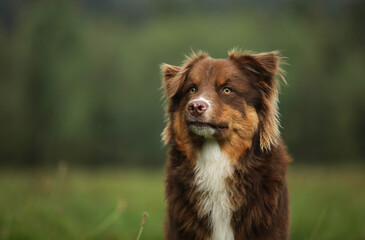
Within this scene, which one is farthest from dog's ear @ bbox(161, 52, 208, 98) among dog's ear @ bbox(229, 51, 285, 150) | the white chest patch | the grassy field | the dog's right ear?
the grassy field

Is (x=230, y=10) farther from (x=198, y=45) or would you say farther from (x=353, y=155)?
(x=353, y=155)

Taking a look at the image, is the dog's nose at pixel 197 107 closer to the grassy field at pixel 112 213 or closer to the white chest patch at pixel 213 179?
the white chest patch at pixel 213 179

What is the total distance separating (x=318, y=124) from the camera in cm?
3325

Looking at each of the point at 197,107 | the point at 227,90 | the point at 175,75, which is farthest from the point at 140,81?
the point at 197,107

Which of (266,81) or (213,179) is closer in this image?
(213,179)

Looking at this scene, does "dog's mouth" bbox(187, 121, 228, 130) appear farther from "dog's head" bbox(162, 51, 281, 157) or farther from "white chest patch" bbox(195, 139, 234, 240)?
"white chest patch" bbox(195, 139, 234, 240)

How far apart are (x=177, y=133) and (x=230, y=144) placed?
2.11 feet

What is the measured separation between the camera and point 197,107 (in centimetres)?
435

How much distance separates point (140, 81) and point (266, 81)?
32094 millimetres

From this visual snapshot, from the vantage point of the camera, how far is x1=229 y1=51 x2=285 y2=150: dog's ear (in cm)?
473

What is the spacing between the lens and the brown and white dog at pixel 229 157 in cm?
439

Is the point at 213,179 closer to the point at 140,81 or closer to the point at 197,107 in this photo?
the point at 197,107

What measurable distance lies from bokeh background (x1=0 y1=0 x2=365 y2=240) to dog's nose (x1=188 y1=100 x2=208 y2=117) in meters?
8.85

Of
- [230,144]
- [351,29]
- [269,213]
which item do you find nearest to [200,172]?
[230,144]
